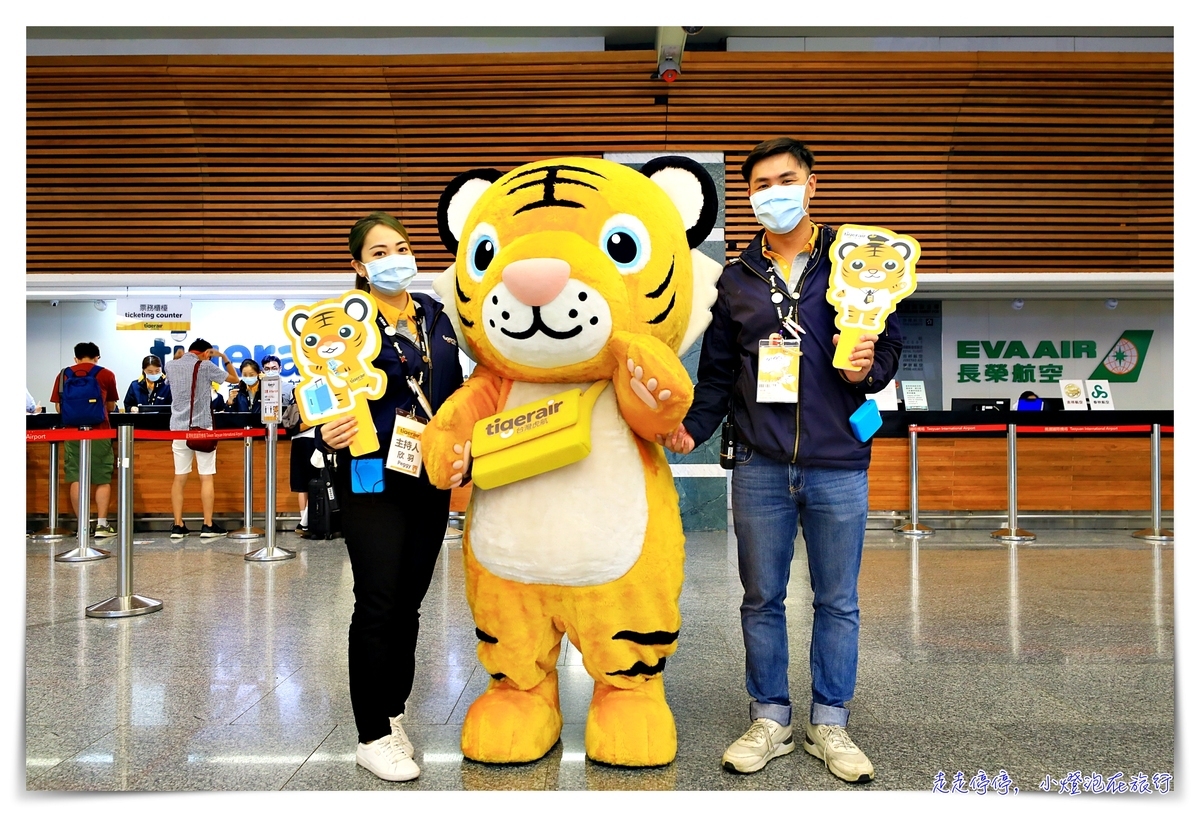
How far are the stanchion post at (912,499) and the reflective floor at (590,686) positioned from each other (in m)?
1.99

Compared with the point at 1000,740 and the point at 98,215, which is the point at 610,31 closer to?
the point at 98,215

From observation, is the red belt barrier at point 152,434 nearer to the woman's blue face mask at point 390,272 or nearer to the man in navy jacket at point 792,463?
the woman's blue face mask at point 390,272

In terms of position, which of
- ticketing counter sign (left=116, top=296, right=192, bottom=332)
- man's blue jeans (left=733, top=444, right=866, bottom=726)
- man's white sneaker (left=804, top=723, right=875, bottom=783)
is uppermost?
ticketing counter sign (left=116, top=296, right=192, bottom=332)

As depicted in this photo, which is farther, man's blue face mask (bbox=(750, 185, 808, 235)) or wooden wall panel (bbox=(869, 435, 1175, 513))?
wooden wall panel (bbox=(869, 435, 1175, 513))

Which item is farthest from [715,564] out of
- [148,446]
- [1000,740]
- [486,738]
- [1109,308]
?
[1109,308]

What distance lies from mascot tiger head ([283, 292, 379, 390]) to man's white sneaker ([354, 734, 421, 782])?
3.16 feet

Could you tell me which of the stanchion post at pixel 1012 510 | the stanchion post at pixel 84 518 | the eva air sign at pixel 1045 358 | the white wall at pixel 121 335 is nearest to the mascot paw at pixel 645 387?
the stanchion post at pixel 84 518

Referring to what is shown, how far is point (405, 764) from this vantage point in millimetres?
2211

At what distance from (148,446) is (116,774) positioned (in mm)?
6208

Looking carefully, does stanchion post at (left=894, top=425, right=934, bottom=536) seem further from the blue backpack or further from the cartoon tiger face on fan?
the blue backpack

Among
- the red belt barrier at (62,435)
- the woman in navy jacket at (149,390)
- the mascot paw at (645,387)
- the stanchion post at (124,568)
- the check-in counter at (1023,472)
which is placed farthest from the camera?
the woman in navy jacket at (149,390)

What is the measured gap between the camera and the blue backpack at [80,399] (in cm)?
677

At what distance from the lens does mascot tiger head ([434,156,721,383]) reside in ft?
6.86

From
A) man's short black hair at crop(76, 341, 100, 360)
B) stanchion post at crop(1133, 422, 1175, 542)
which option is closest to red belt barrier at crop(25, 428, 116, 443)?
man's short black hair at crop(76, 341, 100, 360)
